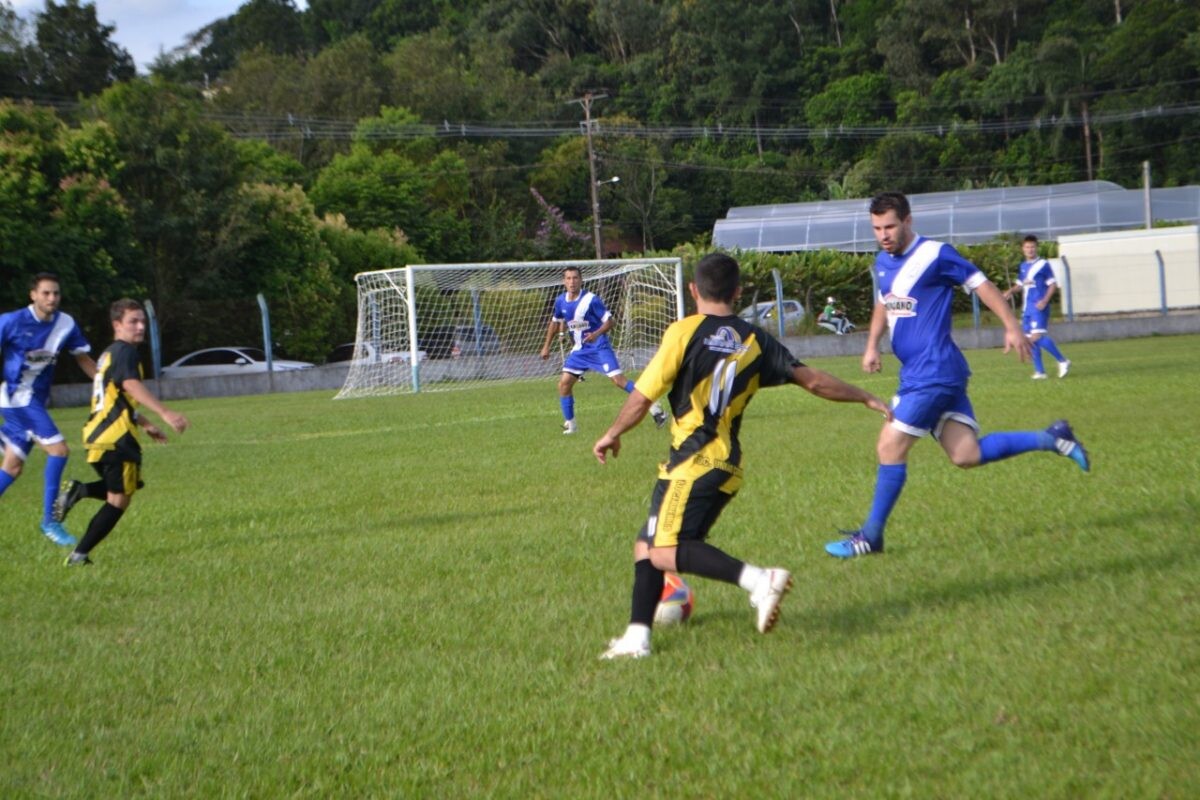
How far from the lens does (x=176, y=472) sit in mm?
14141

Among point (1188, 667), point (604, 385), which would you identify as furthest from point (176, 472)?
point (604, 385)

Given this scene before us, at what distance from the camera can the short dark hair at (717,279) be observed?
5453 mm

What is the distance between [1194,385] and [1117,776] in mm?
14196

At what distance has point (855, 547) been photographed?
7297 millimetres

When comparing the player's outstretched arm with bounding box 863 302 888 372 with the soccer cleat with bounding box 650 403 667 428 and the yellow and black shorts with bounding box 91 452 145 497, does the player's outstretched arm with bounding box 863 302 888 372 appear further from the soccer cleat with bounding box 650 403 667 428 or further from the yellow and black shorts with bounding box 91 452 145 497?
the soccer cleat with bounding box 650 403 667 428

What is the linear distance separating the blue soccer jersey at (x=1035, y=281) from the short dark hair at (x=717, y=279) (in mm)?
14794

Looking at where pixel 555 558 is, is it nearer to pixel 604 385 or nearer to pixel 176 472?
pixel 176 472

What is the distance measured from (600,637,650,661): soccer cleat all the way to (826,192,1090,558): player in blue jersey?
2160mm

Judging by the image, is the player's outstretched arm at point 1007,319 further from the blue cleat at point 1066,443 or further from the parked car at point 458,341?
the parked car at point 458,341

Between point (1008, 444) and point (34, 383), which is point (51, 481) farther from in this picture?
point (1008, 444)

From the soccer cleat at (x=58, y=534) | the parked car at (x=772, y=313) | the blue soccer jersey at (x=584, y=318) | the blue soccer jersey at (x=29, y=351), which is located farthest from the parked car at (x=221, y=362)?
the soccer cleat at (x=58, y=534)

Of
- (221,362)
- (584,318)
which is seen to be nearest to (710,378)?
(584,318)

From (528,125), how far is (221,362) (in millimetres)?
39060

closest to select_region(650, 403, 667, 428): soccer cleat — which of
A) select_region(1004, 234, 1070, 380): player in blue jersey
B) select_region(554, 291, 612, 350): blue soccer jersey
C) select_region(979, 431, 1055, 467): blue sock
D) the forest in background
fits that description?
select_region(554, 291, 612, 350): blue soccer jersey
